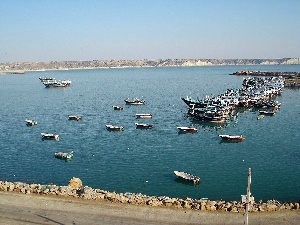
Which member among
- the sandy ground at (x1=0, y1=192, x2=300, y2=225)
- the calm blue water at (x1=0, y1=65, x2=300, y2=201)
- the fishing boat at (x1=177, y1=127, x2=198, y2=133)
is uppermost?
the sandy ground at (x1=0, y1=192, x2=300, y2=225)

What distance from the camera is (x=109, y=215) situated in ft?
70.7

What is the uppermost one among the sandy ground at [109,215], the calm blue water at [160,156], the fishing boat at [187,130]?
the sandy ground at [109,215]

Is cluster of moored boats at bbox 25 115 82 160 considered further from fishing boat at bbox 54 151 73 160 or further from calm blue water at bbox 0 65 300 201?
calm blue water at bbox 0 65 300 201

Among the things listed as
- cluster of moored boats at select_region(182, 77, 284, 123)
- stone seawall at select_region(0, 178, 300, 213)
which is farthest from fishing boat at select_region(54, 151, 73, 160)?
cluster of moored boats at select_region(182, 77, 284, 123)

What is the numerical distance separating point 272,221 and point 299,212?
2.64m

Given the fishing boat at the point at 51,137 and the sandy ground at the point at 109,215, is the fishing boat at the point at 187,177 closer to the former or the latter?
the sandy ground at the point at 109,215

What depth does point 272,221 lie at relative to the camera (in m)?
20.8

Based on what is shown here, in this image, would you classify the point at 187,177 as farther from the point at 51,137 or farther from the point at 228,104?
the point at 228,104

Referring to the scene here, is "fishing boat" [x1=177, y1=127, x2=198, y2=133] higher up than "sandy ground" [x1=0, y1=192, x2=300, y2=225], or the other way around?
"sandy ground" [x1=0, y1=192, x2=300, y2=225]

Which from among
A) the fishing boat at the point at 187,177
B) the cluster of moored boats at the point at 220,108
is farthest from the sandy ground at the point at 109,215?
the cluster of moored boats at the point at 220,108

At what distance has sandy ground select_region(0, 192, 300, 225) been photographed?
20.8 meters

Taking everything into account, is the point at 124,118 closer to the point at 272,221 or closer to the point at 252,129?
the point at 252,129

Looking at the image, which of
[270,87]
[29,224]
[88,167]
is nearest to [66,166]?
[88,167]

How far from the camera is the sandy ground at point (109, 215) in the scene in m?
20.8
